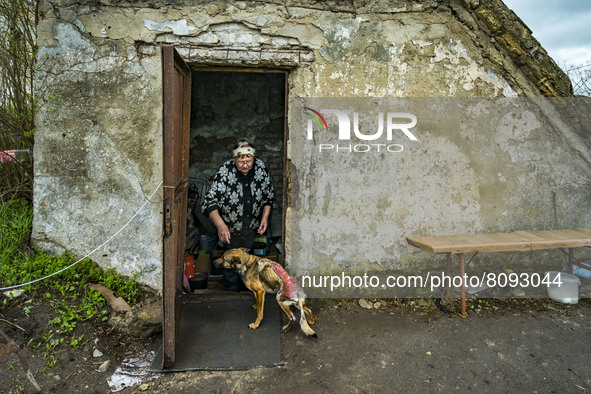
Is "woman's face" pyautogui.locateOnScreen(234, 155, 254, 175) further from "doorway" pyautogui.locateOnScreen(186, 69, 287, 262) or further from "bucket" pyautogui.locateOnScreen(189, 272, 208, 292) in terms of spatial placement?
"doorway" pyautogui.locateOnScreen(186, 69, 287, 262)

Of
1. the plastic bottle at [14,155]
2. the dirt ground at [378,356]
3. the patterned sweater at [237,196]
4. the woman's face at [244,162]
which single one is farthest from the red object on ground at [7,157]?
the woman's face at [244,162]

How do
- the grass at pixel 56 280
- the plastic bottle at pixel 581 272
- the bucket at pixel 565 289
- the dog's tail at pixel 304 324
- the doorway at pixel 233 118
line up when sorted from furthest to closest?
the doorway at pixel 233 118 → the plastic bottle at pixel 581 272 → the bucket at pixel 565 289 → the dog's tail at pixel 304 324 → the grass at pixel 56 280

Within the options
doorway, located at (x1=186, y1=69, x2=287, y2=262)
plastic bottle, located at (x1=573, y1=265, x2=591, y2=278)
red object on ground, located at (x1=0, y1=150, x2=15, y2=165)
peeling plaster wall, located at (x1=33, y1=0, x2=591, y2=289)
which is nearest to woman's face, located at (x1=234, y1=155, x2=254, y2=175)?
peeling plaster wall, located at (x1=33, y1=0, x2=591, y2=289)

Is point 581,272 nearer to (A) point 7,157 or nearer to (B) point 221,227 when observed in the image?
(B) point 221,227

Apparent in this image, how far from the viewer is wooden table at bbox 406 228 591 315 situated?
13.1 ft

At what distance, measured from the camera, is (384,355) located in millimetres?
3506

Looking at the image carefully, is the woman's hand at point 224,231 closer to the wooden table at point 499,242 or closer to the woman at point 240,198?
the woman at point 240,198

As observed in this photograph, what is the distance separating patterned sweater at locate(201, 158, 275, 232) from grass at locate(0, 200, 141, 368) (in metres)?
1.23

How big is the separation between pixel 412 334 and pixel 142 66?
404 centimetres

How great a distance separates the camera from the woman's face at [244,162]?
4.31m

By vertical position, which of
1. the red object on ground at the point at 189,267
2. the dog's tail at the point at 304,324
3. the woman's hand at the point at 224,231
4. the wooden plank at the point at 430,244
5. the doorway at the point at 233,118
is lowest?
the dog's tail at the point at 304,324

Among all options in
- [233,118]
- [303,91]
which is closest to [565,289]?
[303,91]

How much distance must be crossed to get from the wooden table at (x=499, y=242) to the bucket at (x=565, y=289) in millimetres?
332

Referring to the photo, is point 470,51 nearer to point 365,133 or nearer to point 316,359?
point 365,133
